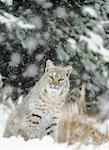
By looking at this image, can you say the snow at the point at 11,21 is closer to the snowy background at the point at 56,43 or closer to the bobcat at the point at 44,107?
the snowy background at the point at 56,43

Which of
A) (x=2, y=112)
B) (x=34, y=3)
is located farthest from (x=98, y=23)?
(x=2, y=112)

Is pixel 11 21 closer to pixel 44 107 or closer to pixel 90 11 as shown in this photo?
pixel 90 11

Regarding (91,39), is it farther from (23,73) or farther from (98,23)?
(23,73)

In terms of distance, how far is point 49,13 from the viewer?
10180 mm

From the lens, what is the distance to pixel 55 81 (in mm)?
7465

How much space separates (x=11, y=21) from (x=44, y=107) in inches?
115

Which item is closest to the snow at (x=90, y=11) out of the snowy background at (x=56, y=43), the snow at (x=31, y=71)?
the snowy background at (x=56, y=43)

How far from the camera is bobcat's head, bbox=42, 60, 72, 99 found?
746 cm

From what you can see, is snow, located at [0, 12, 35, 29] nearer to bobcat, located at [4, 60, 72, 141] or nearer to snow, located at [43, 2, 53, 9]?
snow, located at [43, 2, 53, 9]

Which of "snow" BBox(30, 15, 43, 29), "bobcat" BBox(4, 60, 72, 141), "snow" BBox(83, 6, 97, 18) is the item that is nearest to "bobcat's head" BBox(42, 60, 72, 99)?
"bobcat" BBox(4, 60, 72, 141)

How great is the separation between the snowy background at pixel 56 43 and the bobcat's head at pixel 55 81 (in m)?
2.14

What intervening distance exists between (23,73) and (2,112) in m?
1.50

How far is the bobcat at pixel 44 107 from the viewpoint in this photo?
7.20m

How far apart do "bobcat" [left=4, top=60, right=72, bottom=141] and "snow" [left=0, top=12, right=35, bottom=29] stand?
2.49 meters
